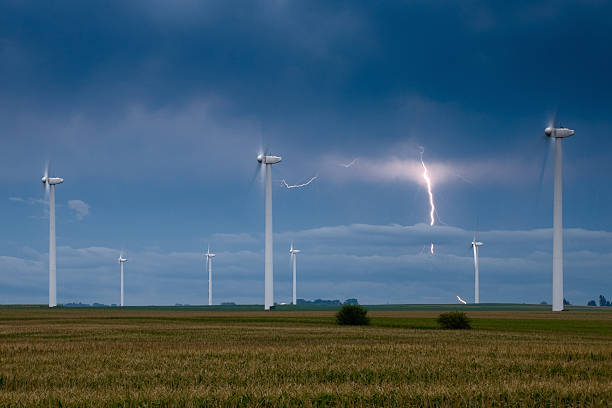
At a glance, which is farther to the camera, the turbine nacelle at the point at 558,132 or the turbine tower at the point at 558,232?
the turbine nacelle at the point at 558,132

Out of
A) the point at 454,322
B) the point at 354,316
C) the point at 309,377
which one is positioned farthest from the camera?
the point at 354,316

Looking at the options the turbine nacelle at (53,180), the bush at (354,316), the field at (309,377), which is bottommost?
the bush at (354,316)

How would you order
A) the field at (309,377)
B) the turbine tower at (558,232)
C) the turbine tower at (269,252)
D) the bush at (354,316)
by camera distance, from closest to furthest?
the field at (309,377), the bush at (354,316), the turbine tower at (558,232), the turbine tower at (269,252)

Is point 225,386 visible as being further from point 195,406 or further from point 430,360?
point 430,360

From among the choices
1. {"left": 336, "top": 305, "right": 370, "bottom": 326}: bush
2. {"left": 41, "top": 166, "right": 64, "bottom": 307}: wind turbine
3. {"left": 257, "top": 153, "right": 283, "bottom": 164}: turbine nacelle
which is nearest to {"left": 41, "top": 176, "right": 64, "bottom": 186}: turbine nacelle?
{"left": 41, "top": 166, "right": 64, "bottom": 307}: wind turbine

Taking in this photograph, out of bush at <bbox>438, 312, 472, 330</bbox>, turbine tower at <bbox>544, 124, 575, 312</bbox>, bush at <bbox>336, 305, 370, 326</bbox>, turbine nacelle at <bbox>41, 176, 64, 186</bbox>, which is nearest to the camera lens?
bush at <bbox>438, 312, 472, 330</bbox>

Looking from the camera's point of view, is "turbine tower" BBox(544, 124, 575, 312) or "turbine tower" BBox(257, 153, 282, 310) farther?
"turbine tower" BBox(257, 153, 282, 310)

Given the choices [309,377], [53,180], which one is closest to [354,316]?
[309,377]

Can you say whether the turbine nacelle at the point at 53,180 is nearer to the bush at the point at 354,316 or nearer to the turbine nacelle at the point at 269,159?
the turbine nacelle at the point at 269,159

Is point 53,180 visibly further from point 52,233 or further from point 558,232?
point 558,232

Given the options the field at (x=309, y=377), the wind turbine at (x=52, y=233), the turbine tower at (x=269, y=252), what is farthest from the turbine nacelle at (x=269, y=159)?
the field at (x=309, y=377)

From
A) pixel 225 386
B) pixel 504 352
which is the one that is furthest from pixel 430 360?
pixel 225 386

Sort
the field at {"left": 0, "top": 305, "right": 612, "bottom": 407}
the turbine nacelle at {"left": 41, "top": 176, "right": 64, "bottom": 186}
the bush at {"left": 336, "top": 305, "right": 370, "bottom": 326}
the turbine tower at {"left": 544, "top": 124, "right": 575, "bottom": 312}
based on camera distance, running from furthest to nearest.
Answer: the turbine nacelle at {"left": 41, "top": 176, "right": 64, "bottom": 186}, the turbine tower at {"left": 544, "top": 124, "right": 575, "bottom": 312}, the bush at {"left": 336, "top": 305, "right": 370, "bottom": 326}, the field at {"left": 0, "top": 305, "right": 612, "bottom": 407}

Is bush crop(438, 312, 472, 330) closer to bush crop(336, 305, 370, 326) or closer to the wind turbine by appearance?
bush crop(336, 305, 370, 326)
